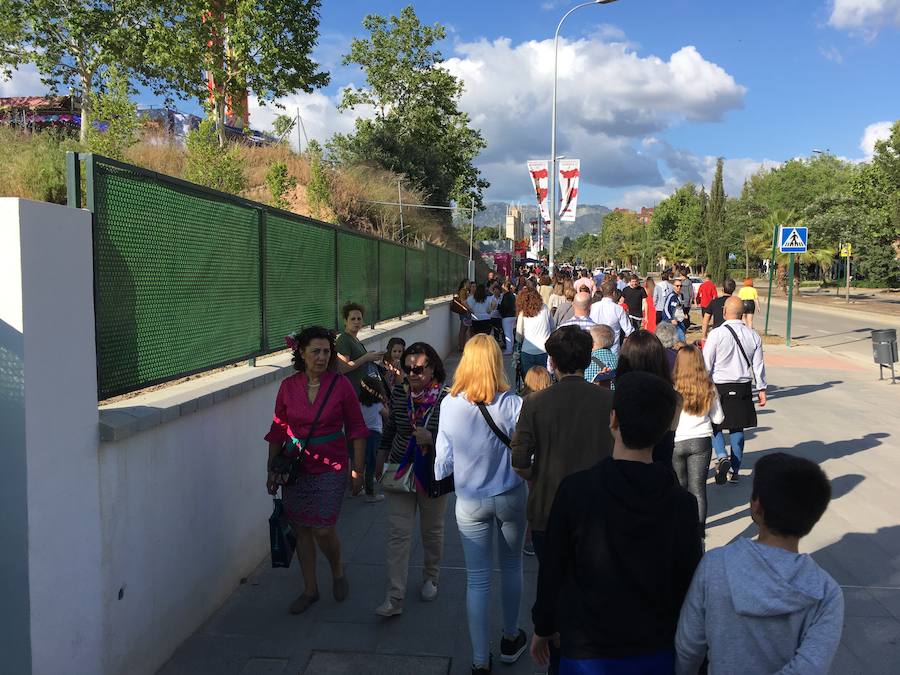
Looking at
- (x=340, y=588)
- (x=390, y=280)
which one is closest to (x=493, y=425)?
(x=340, y=588)

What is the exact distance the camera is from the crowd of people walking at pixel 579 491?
6.91 ft

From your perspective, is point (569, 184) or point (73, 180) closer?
point (73, 180)

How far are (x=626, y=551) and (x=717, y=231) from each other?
66744 mm

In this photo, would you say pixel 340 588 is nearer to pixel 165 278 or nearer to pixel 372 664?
pixel 372 664

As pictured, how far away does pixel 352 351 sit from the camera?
6406mm

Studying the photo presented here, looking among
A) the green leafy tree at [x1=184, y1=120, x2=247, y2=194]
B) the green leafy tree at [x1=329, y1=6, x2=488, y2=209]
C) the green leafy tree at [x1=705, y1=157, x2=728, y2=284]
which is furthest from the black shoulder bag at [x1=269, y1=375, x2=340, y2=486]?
the green leafy tree at [x1=705, y1=157, x2=728, y2=284]

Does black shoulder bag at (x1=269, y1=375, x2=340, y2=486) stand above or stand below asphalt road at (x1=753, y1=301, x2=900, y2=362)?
above

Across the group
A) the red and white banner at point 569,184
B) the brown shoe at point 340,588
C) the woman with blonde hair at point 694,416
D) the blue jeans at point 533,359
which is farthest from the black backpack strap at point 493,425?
the red and white banner at point 569,184

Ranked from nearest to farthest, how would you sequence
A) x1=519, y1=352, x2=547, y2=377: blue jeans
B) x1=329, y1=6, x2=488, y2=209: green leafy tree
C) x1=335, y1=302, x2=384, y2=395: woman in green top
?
x1=335, y1=302, x2=384, y2=395: woman in green top → x1=519, y1=352, x2=547, y2=377: blue jeans → x1=329, y1=6, x2=488, y2=209: green leafy tree

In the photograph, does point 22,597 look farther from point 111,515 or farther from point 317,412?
point 317,412

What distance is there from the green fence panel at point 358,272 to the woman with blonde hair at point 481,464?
4.67 metres

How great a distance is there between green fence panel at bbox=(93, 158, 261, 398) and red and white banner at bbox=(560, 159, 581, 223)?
1701 centimetres

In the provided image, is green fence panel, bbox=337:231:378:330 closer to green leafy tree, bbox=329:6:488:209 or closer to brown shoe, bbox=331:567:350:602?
brown shoe, bbox=331:567:350:602

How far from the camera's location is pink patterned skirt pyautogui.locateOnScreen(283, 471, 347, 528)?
442cm
